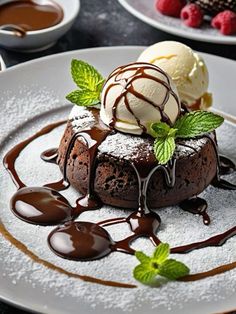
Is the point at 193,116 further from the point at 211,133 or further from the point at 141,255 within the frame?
the point at 141,255

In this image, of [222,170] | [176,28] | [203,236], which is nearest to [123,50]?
[176,28]

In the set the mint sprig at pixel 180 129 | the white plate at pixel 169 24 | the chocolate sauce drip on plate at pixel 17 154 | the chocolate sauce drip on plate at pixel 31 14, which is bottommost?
the chocolate sauce drip on plate at pixel 31 14

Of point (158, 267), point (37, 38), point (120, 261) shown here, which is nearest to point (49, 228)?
point (120, 261)

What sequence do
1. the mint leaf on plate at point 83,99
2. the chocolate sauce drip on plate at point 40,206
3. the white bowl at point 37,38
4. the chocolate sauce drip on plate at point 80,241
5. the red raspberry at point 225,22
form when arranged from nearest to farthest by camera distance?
the chocolate sauce drip on plate at point 80,241 < the chocolate sauce drip on plate at point 40,206 < the mint leaf on plate at point 83,99 < the white bowl at point 37,38 < the red raspberry at point 225,22

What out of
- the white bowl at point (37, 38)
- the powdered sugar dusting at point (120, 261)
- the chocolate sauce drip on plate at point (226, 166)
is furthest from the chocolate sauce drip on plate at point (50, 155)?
the white bowl at point (37, 38)

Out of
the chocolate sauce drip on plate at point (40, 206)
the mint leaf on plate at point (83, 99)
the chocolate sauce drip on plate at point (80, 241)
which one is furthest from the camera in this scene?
the mint leaf on plate at point (83, 99)

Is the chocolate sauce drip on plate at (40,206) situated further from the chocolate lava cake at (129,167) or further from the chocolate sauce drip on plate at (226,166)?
the chocolate sauce drip on plate at (226,166)
